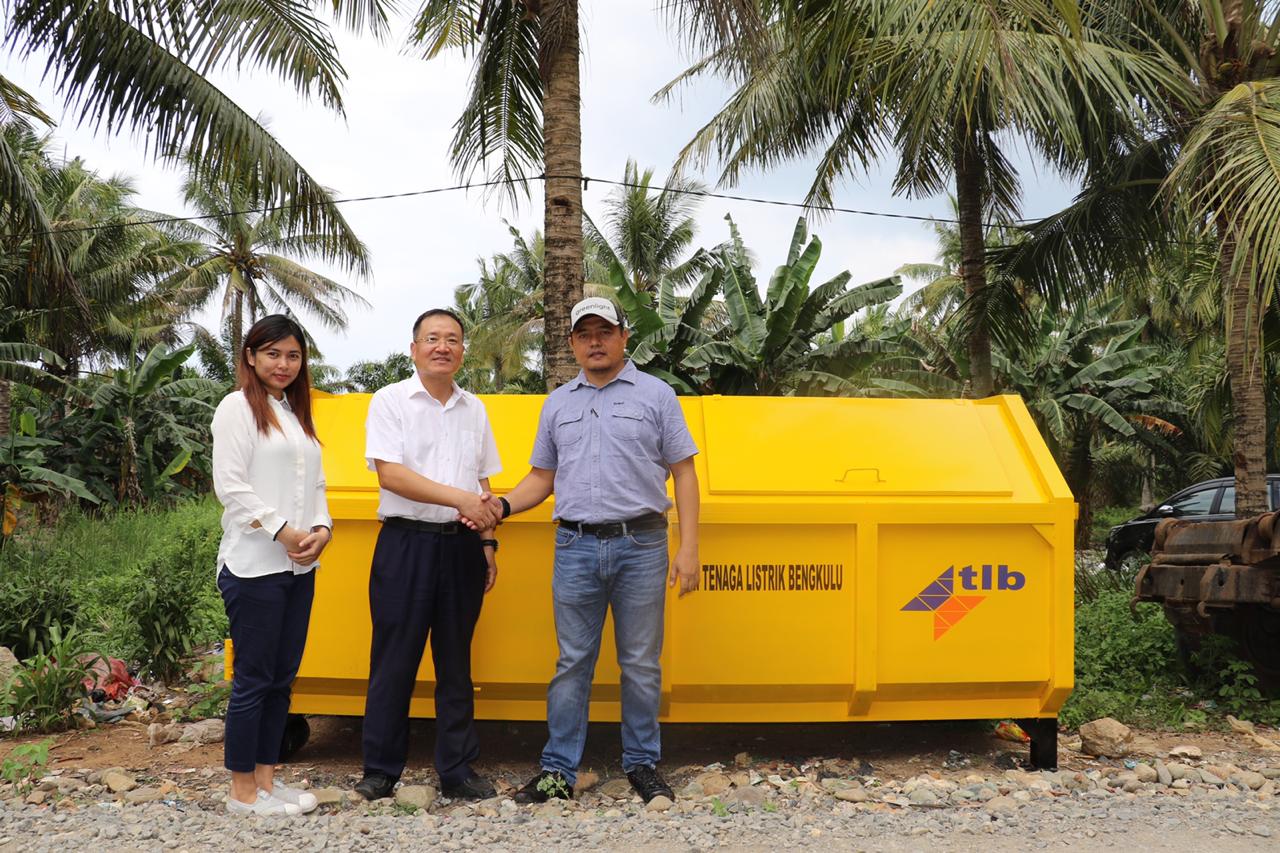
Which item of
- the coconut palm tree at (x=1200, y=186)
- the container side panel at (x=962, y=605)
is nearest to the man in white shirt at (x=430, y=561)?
the container side panel at (x=962, y=605)

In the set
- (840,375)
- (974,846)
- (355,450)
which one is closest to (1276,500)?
(840,375)

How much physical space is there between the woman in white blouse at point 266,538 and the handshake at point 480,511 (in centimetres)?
48

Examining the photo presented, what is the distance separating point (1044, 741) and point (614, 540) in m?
2.18

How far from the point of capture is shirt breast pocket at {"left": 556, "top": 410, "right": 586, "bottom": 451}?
13.2 feet

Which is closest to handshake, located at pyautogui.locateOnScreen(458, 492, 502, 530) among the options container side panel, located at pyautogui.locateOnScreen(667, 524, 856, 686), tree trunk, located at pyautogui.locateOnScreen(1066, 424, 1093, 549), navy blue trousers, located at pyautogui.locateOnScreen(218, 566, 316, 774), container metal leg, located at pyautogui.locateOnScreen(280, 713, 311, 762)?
navy blue trousers, located at pyautogui.locateOnScreen(218, 566, 316, 774)

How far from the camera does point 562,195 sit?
7848mm

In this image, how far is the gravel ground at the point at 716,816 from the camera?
3.58 metres

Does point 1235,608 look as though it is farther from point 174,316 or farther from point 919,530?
point 174,316

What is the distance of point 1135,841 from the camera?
3656 mm

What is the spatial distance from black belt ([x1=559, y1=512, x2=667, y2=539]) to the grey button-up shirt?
24 mm

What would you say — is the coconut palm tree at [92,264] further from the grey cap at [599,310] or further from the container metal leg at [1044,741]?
the container metal leg at [1044,741]

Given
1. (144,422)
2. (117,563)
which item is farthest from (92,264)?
(117,563)

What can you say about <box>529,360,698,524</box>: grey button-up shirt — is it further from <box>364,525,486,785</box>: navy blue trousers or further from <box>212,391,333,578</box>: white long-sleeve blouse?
<box>212,391,333,578</box>: white long-sleeve blouse

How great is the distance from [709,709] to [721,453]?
1075mm
